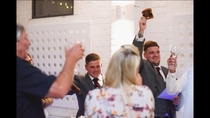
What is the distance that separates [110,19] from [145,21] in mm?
228

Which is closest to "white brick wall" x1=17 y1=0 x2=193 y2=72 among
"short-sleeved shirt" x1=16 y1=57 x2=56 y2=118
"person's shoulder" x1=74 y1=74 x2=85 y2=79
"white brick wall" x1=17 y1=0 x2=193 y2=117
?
"white brick wall" x1=17 y1=0 x2=193 y2=117

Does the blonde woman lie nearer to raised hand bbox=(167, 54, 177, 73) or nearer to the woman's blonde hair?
the woman's blonde hair

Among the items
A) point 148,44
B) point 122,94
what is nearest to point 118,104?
point 122,94

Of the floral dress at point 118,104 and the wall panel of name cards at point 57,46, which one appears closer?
the floral dress at point 118,104

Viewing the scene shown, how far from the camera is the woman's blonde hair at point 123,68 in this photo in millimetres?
1844

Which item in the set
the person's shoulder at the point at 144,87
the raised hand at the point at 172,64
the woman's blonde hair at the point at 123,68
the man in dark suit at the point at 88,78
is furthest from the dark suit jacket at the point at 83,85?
the raised hand at the point at 172,64

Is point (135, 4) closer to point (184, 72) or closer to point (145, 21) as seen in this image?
point (145, 21)

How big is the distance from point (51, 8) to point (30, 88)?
0.66 m

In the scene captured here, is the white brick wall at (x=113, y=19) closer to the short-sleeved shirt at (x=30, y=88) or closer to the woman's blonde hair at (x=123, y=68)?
the woman's blonde hair at (x=123, y=68)

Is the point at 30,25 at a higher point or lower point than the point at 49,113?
higher

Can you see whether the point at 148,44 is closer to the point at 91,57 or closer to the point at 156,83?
the point at 156,83

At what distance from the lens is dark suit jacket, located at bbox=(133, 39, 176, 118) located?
1990mm

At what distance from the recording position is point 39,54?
212 cm
